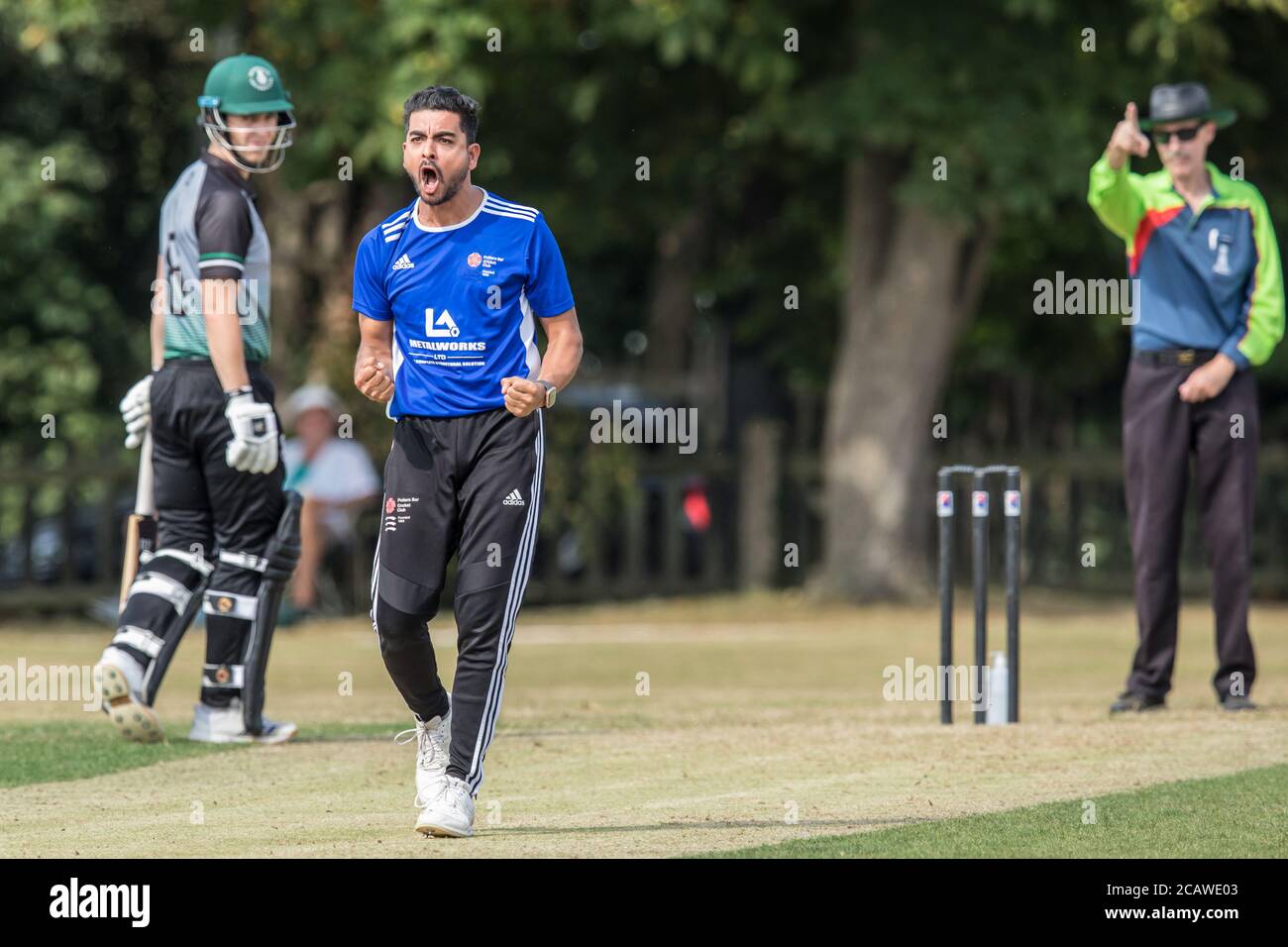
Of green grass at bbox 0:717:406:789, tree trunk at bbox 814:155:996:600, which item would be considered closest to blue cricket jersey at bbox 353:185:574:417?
green grass at bbox 0:717:406:789

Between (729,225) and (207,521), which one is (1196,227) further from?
(729,225)

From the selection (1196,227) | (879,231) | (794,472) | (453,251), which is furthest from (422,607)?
(794,472)

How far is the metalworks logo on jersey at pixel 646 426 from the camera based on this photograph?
21.3m

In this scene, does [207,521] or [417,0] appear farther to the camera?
[417,0]

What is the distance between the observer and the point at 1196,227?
10750mm

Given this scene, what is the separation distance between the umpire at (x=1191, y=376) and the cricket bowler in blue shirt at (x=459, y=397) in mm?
3983

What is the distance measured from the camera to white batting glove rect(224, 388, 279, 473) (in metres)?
9.41

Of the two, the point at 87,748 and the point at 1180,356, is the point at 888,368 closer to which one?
the point at 1180,356

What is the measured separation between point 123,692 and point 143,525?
3.32 feet

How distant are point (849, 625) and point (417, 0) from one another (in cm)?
591

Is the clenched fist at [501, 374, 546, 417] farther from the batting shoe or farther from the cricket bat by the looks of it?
the cricket bat

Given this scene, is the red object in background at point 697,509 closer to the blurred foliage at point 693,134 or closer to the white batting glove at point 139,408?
the blurred foliage at point 693,134
